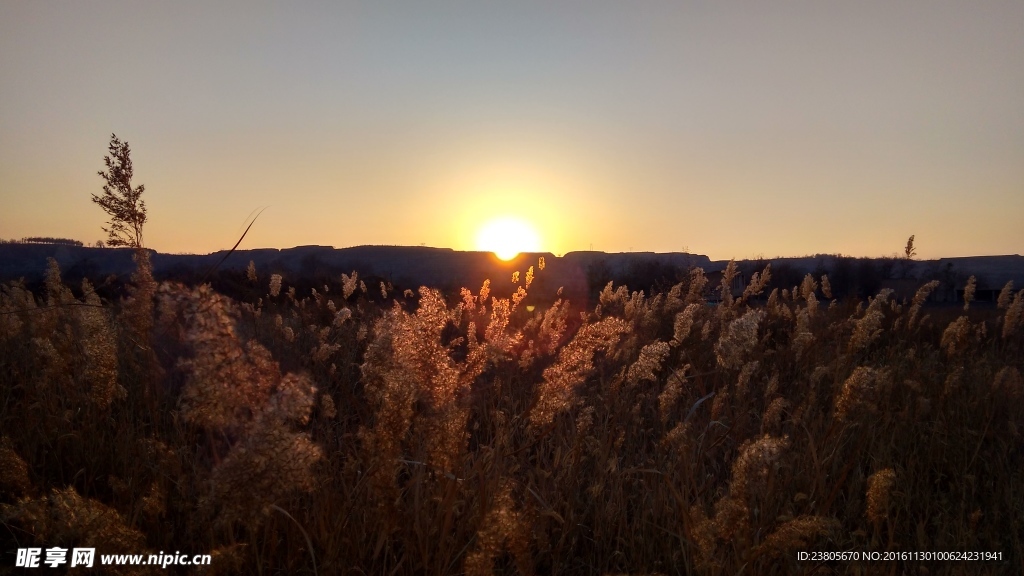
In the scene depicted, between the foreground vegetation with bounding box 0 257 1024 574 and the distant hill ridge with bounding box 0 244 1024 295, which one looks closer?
the foreground vegetation with bounding box 0 257 1024 574

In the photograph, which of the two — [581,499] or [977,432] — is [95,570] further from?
[977,432]

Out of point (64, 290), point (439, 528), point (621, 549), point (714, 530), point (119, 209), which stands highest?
point (119, 209)

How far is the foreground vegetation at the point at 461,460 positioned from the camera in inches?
56.9

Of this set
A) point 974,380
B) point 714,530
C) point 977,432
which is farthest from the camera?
point 974,380

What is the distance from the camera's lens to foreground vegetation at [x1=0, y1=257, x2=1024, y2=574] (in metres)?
1.45

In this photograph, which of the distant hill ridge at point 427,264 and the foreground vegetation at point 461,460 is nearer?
the foreground vegetation at point 461,460

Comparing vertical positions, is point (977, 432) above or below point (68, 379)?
below

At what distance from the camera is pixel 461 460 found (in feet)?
6.33

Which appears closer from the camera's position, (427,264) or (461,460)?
(461,460)

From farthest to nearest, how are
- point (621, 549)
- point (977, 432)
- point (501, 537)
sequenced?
point (977, 432)
point (621, 549)
point (501, 537)

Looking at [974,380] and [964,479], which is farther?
[974,380]

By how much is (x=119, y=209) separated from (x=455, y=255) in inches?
2487

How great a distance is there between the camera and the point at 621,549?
2.27 metres

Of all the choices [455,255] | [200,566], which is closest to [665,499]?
[200,566]
